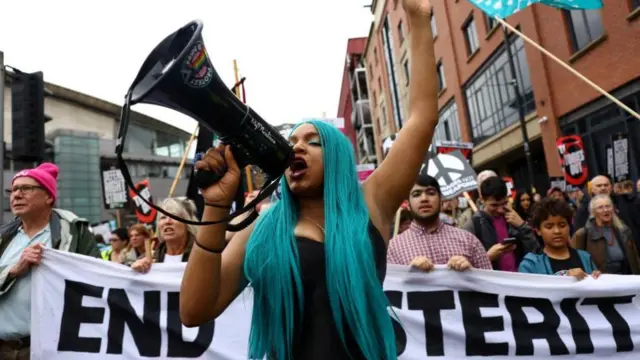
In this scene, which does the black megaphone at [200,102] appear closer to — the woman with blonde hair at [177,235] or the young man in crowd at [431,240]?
the young man in crowd at [431,240]

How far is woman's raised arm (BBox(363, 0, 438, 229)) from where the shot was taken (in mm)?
1329

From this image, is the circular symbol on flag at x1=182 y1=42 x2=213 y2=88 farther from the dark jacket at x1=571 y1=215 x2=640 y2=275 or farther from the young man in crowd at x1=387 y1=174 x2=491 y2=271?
the dark jacket at x1=571 y1=215 x2=640 y2=275

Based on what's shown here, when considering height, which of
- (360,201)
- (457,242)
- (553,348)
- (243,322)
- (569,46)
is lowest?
(553,348)

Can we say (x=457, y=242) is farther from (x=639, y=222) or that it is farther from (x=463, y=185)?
(x=639, y=222)

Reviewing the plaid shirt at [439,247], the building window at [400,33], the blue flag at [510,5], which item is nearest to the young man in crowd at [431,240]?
the plaid shirt at [439,247]

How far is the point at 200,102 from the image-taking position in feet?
3.12

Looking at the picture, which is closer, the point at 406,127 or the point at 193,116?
the point at 193,116

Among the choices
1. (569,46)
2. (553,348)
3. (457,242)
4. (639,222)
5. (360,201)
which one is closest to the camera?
(360,201)

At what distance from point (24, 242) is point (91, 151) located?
1130 inches

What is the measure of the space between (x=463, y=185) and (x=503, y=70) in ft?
33.8

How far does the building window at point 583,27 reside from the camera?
10.2 meters

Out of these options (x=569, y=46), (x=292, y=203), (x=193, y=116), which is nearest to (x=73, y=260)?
(x=292, y=203)

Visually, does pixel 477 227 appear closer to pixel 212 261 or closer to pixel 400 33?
pixel 212 261

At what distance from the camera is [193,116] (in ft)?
3.23
